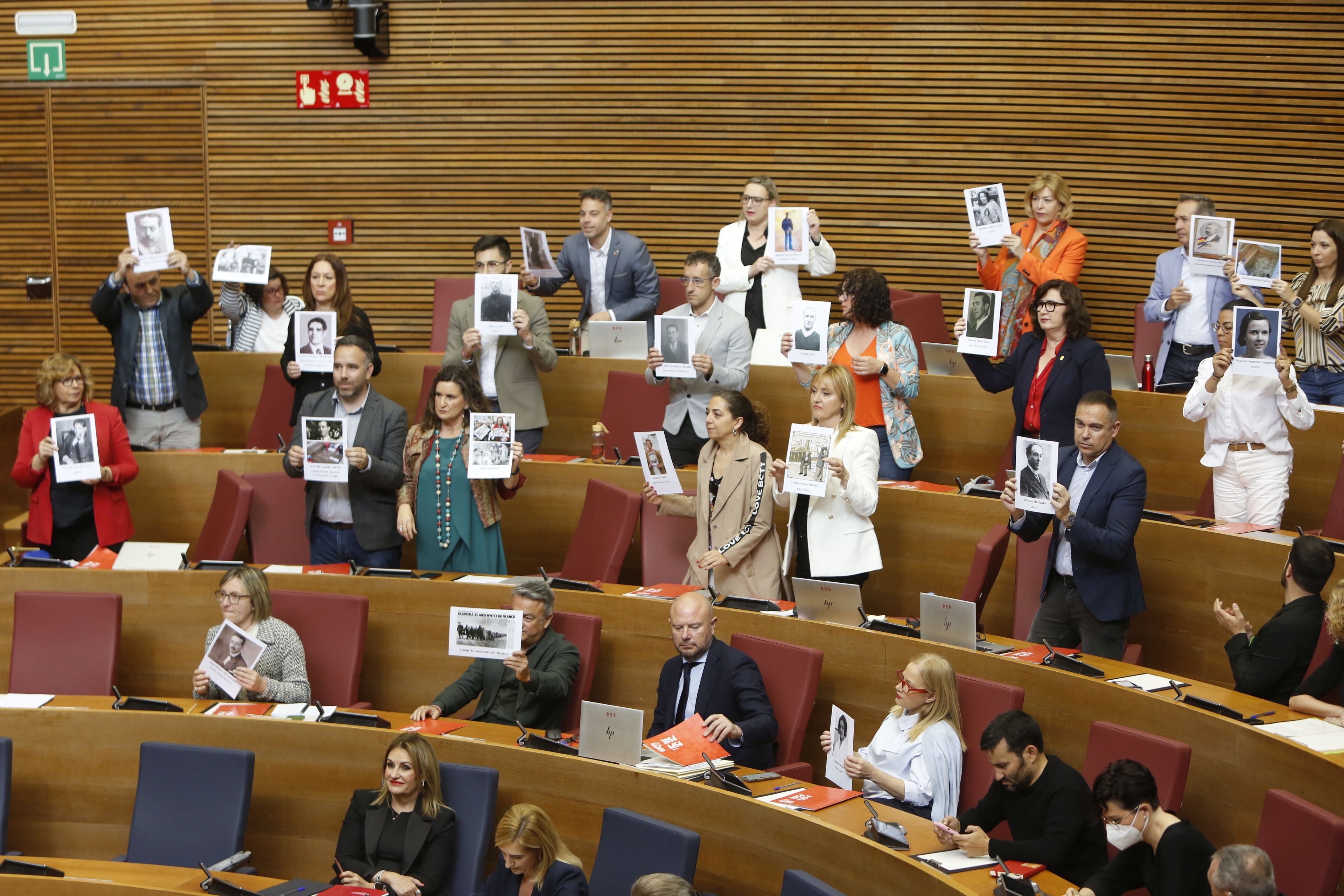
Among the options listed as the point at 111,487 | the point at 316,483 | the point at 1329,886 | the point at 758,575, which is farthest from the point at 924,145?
A: the point at 1329,886

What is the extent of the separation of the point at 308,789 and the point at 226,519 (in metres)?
1.71

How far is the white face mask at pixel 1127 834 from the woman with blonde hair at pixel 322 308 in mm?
3816

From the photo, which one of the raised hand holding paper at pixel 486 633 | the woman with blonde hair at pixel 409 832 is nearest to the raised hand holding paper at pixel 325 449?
the raised hand holding paper at pixel 486 633

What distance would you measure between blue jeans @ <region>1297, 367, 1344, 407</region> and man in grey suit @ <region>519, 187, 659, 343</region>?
3.03 m

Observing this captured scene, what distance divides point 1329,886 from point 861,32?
5773mm

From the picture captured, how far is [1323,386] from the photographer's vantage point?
5.59 m

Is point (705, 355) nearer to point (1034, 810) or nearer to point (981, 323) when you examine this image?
point (981, 323)

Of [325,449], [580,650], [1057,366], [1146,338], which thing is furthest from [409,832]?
[1146,338]

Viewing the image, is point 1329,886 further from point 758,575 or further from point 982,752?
point 758,575

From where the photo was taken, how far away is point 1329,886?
122 inches

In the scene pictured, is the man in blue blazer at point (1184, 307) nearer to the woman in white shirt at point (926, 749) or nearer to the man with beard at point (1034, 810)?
the woman in white shirt at point (926, 749)

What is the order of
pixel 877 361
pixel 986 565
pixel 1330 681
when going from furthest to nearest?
pixel 877 361 < pixel 986 565 < pixel 1330 681

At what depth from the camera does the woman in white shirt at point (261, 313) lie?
695 cm

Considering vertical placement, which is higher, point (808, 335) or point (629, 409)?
point (808, 335)
